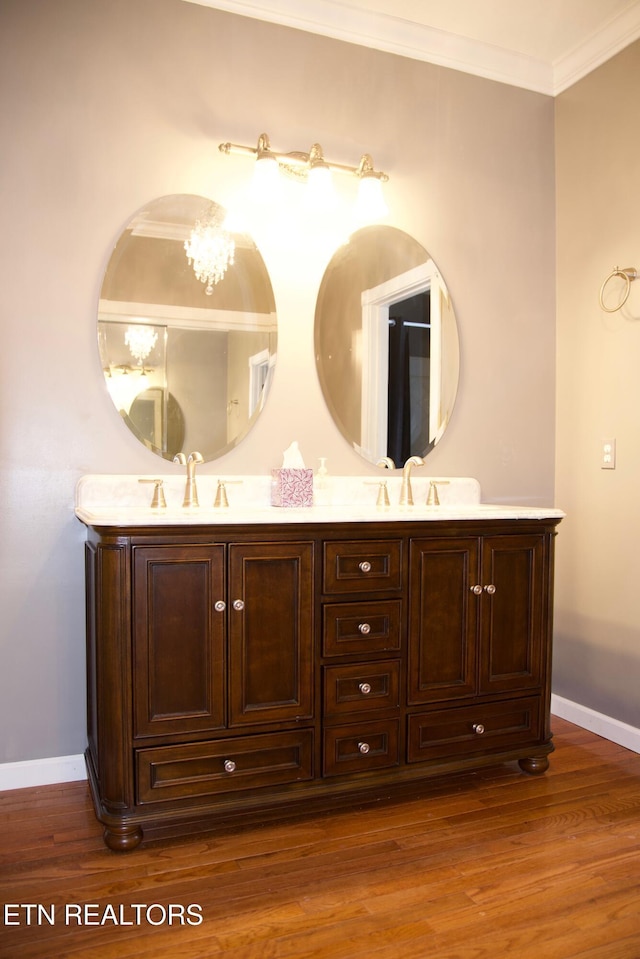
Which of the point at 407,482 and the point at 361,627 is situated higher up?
the point at 407,482

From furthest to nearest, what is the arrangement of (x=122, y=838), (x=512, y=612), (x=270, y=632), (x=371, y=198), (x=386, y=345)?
(x=386, y=345)
(x=371, y=198)
(x=512, y=612)
(x=270, y=632)
(x=122, y=838)

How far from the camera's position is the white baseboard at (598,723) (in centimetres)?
258

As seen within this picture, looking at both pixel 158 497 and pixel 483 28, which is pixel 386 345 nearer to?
pixel 158 497

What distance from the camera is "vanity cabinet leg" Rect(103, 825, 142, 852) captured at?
1.84 metres

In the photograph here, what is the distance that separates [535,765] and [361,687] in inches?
28.6

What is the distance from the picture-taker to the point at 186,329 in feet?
7.83

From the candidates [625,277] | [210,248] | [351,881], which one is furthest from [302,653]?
[625,277]

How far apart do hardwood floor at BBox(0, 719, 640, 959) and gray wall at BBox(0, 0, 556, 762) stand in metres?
0.59

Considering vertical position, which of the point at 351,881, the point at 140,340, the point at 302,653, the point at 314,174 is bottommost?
the point at 351,881

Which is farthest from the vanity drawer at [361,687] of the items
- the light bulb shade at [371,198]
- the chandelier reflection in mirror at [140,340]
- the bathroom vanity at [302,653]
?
the light bulb shade at [371,198]

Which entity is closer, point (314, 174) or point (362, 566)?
point (362, 566)

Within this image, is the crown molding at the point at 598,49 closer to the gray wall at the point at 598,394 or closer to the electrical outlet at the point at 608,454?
the gray wall at the point at 598,394

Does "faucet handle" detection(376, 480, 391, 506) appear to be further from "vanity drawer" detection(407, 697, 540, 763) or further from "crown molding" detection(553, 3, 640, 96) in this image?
"crown molding" detection(553, 3, 640, 96)

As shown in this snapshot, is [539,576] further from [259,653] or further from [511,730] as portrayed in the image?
[259,653]
